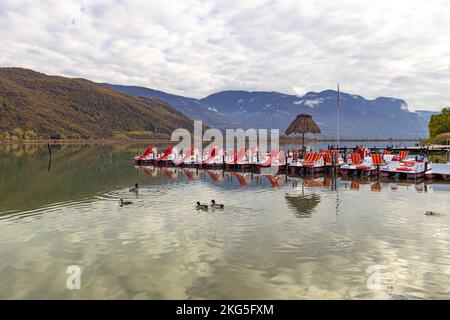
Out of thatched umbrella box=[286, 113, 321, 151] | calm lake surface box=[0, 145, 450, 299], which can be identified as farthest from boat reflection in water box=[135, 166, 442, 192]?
thatched umbrella box=[286, 113, 321, 151]

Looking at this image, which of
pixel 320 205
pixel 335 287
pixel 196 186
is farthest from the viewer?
pixel 196 186

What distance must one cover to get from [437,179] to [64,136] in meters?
149

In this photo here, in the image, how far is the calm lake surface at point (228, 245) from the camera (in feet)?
36.0

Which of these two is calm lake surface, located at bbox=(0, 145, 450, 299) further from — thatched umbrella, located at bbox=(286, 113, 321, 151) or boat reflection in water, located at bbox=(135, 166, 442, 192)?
thatched umbrella, located at bbox=(286, 113, 321, 151)

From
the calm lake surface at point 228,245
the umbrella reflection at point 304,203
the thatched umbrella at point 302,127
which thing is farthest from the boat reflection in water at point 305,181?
the thatched umbrella at point 302,127

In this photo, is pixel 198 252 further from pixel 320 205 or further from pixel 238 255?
pixel 320 205

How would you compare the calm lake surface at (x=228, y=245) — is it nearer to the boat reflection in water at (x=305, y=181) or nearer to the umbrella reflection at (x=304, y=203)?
the umbrella reflection at (x=304, y=203)

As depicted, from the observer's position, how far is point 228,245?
1481 centimetres

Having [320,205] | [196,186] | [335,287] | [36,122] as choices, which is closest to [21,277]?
[335,287]

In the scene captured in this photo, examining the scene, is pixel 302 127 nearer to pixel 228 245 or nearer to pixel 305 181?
pixel 305 181

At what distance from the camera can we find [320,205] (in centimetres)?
2322
